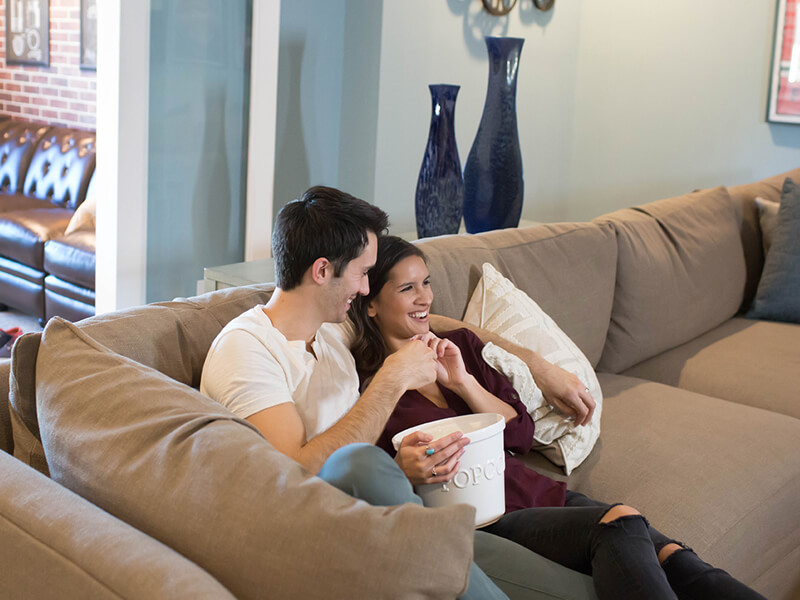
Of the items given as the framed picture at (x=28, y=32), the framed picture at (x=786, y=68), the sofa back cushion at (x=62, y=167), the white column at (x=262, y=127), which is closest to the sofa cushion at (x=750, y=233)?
the framed picture at (x=786, y=68)

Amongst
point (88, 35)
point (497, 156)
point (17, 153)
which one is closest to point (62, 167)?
point (17, 153)

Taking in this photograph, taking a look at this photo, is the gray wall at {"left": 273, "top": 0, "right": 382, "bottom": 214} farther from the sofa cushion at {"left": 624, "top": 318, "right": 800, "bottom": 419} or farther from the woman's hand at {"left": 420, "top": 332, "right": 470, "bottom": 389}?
the woman's hand at {"left": 420, "top": 332, "right": 470, "bottom": 389}

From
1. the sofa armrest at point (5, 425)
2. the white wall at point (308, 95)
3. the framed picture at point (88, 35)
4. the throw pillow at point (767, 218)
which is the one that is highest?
the framed picture at point (88, 35)

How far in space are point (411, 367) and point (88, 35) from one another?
4.30m

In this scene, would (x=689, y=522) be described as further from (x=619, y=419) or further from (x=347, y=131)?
(x=347, y=131)

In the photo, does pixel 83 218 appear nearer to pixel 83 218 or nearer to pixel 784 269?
pixel 83 218

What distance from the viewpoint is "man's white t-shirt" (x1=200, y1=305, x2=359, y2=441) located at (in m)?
1.37

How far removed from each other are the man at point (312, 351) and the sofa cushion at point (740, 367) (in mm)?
1271

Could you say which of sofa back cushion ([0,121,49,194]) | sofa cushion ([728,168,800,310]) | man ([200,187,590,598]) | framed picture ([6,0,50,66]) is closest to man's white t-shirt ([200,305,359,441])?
man ([200,187,590,598])

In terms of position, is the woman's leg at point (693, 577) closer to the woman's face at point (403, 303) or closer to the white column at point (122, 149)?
the woman's face at point (403, 303)

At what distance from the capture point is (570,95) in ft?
13.9

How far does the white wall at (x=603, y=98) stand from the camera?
3293mm

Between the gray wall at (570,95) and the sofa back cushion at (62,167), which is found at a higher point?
the gray wall at (570,95)

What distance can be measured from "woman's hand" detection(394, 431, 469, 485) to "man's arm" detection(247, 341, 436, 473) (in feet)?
0.42
